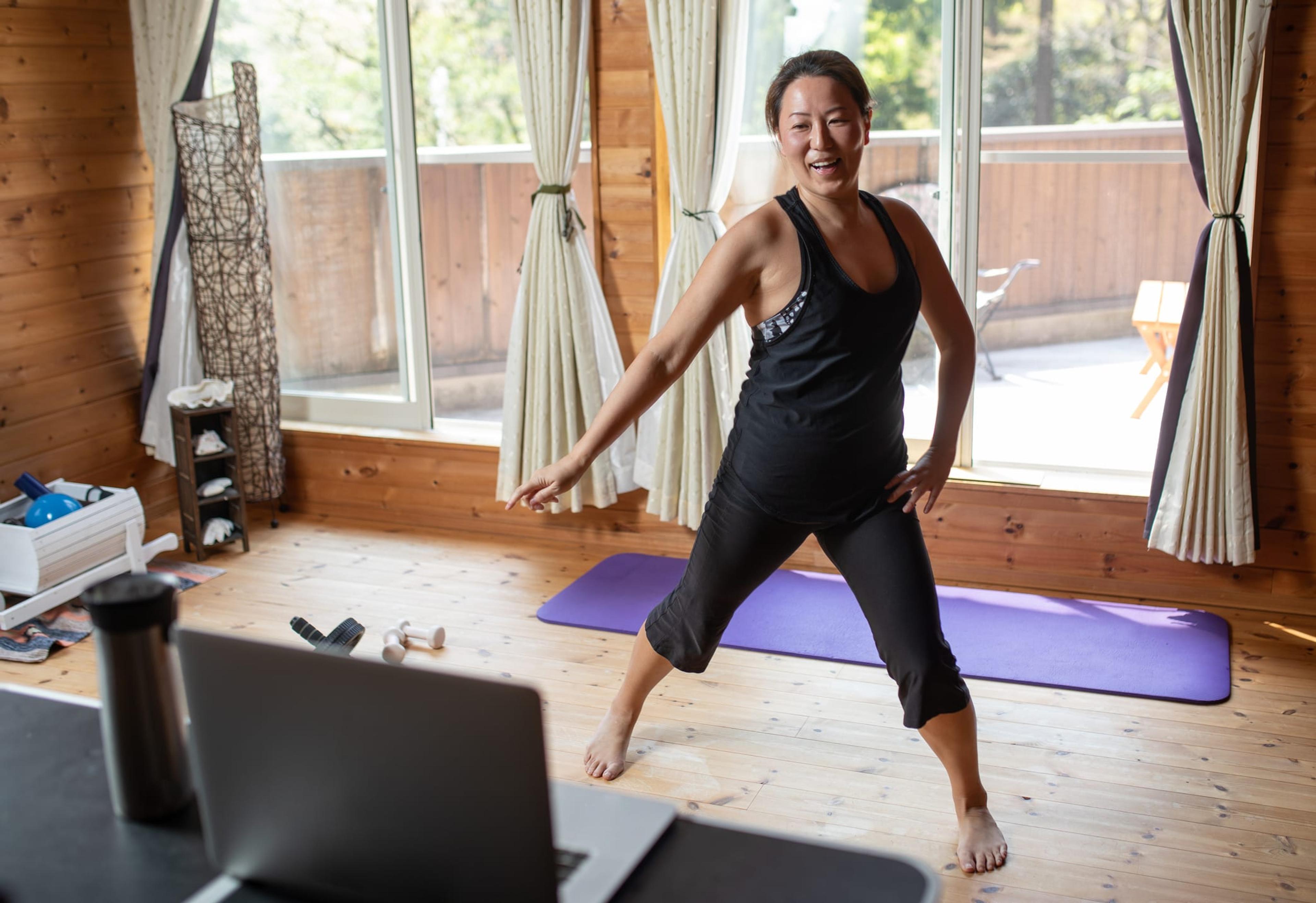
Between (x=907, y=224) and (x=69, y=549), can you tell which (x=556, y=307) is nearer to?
(x=69, y=549)

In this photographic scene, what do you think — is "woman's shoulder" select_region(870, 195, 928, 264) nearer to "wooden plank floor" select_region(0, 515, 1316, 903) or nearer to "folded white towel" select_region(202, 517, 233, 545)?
"wooden plank floor" select_region(0, 515, 1316, 903)

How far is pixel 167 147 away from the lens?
4.25 meters

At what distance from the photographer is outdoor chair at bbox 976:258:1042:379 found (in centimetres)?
379

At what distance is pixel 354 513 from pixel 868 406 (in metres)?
2.71

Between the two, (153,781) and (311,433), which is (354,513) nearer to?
(311,433)

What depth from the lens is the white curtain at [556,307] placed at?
12.4ft

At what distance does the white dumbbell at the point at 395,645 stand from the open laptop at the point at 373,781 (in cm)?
182

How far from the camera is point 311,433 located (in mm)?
4484

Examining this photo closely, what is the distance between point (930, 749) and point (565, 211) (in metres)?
1.95

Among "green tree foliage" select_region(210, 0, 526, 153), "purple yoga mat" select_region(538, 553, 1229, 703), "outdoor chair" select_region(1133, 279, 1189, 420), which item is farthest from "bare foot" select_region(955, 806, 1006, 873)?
"green tree foliage" select_region(210, 0, 526, 153)

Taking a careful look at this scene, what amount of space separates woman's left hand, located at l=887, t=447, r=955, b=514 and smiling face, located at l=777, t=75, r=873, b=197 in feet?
1.65

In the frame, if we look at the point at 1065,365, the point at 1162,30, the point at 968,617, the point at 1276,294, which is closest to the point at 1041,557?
the point at 968,617

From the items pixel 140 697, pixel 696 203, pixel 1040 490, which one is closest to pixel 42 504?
pixel 696 203

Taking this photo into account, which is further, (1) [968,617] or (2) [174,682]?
(1) [968,617]
